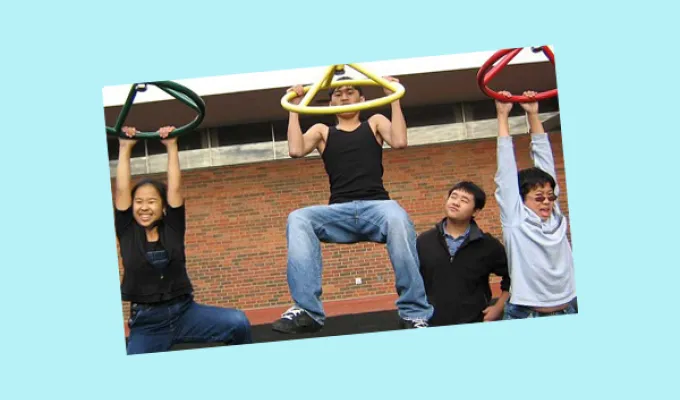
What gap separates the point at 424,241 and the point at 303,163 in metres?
0.91

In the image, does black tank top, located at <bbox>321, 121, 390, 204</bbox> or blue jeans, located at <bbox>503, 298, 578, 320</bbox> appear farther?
blue jeans, located at <bbox>503, 298, 578, 320</bbox>

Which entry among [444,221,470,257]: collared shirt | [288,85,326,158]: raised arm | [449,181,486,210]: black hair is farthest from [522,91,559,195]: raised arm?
[288,85,326,158]: raised arm

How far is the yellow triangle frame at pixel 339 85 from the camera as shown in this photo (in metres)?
3.87

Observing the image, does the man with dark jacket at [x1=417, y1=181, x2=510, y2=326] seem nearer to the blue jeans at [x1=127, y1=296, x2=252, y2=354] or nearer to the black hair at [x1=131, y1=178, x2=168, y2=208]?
the blue jeans at [x1=127, y1=296, x2=252, y2=354]

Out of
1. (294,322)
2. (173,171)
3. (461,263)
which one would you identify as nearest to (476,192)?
(461,263)

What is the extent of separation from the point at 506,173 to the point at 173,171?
2044 millimetres

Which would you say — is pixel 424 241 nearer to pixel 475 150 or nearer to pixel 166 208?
pixel 475 150

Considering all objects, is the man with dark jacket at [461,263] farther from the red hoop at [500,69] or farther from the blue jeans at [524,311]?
the red hoop at [500,69]

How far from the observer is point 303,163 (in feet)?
14.7

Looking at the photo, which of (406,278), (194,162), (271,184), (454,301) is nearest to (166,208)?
(194,162)

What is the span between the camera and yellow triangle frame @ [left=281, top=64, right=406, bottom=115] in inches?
152

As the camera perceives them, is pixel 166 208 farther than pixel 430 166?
No

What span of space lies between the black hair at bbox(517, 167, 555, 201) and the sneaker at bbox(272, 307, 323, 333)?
1536mm

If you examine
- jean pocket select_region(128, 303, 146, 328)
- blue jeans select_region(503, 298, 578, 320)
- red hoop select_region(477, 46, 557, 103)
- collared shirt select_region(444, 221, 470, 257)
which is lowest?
blue jeans select_region(503, 298, 578, 320)
